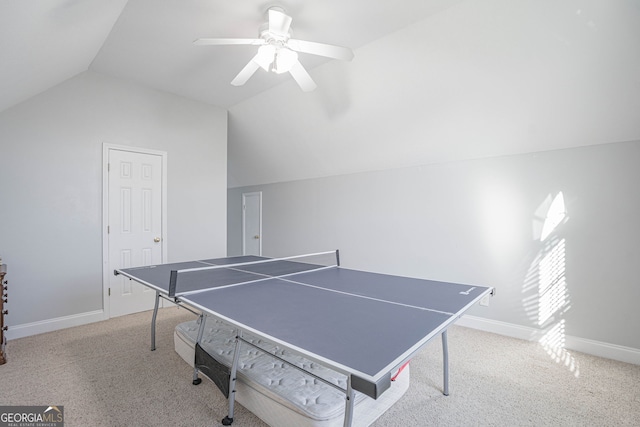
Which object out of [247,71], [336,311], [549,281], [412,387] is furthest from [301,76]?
[549,281]

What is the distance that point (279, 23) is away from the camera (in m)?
2.05

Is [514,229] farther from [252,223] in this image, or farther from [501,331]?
[252,223]

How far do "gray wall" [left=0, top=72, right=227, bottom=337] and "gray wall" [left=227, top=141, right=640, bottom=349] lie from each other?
2.30 metres

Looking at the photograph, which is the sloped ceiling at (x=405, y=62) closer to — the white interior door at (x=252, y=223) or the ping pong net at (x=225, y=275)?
the ping pong net at (x=225, y=275)

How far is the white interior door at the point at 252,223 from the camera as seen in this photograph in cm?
586

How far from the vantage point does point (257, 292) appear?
6.23 feet

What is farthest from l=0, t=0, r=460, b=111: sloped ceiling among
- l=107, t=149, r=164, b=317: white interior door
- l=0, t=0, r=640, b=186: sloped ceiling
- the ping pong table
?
the ping pong table

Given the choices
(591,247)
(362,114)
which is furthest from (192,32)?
(591,247)

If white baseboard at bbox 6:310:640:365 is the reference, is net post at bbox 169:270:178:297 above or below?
above

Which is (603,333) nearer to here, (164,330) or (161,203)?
(164,330)

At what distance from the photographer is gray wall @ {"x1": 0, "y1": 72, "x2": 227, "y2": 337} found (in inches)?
118

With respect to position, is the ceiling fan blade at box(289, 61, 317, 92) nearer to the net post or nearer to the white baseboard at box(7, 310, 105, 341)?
the net post

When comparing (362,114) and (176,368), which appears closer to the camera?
Result: (176,368)

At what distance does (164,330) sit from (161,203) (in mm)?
1618
